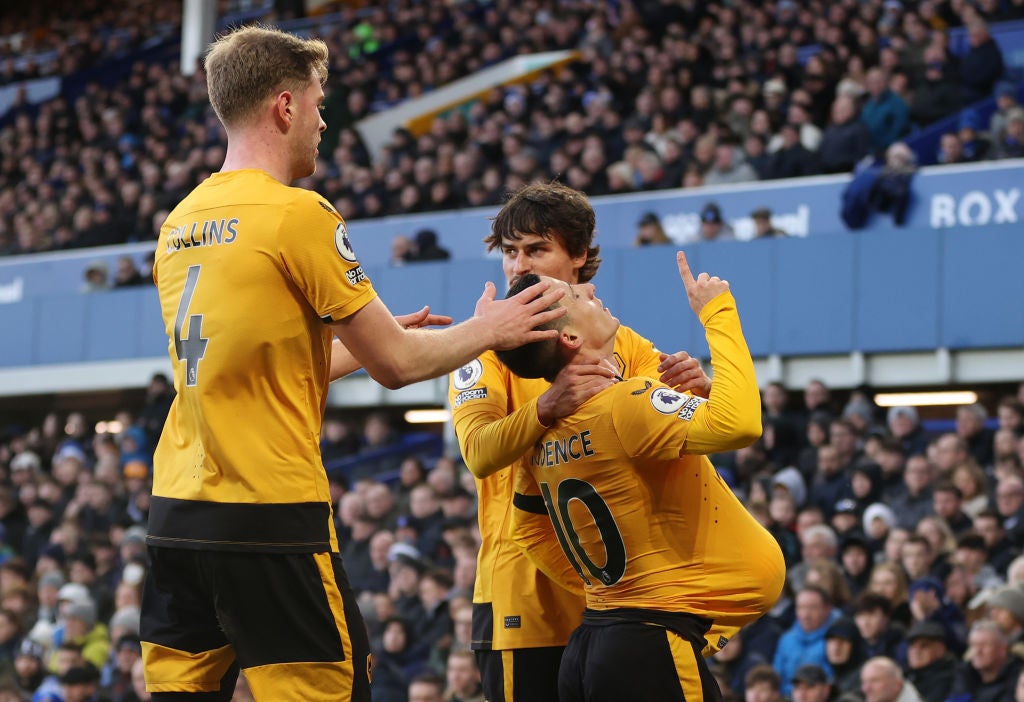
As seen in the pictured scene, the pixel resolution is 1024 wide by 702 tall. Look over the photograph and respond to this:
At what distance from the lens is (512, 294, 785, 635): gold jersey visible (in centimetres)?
418

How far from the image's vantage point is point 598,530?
169 inches

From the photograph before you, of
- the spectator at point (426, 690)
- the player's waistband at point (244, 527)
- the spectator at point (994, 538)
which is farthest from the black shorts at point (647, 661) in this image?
the spectator at point (994, 538)

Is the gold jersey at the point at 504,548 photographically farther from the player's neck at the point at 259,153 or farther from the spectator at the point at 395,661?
the spectator at the point at 395,661

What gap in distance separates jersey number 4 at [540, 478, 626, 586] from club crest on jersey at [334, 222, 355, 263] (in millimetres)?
1034

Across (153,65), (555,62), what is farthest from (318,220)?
(153,65)

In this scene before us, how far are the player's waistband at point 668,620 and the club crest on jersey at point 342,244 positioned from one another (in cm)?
136

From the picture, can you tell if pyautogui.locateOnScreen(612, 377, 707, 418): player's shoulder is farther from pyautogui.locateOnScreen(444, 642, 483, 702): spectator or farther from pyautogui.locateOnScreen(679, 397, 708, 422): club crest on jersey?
pyautogui.locateOnScreen(444, 642, 483, 702): spectator

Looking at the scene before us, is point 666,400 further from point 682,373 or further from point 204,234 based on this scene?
point 204,234

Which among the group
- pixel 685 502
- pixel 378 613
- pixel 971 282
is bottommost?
pixel 378 613

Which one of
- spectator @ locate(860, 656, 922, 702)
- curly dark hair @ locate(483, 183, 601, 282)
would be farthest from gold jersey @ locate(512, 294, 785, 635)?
spectator @ locate(860, 656, 922, 702)

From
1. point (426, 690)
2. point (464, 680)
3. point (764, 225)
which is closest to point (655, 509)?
point (426, 690)

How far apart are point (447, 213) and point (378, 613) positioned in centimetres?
745

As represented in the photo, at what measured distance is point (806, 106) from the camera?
15.3 metres

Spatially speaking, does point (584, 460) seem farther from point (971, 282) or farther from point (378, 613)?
point (971, 282)
